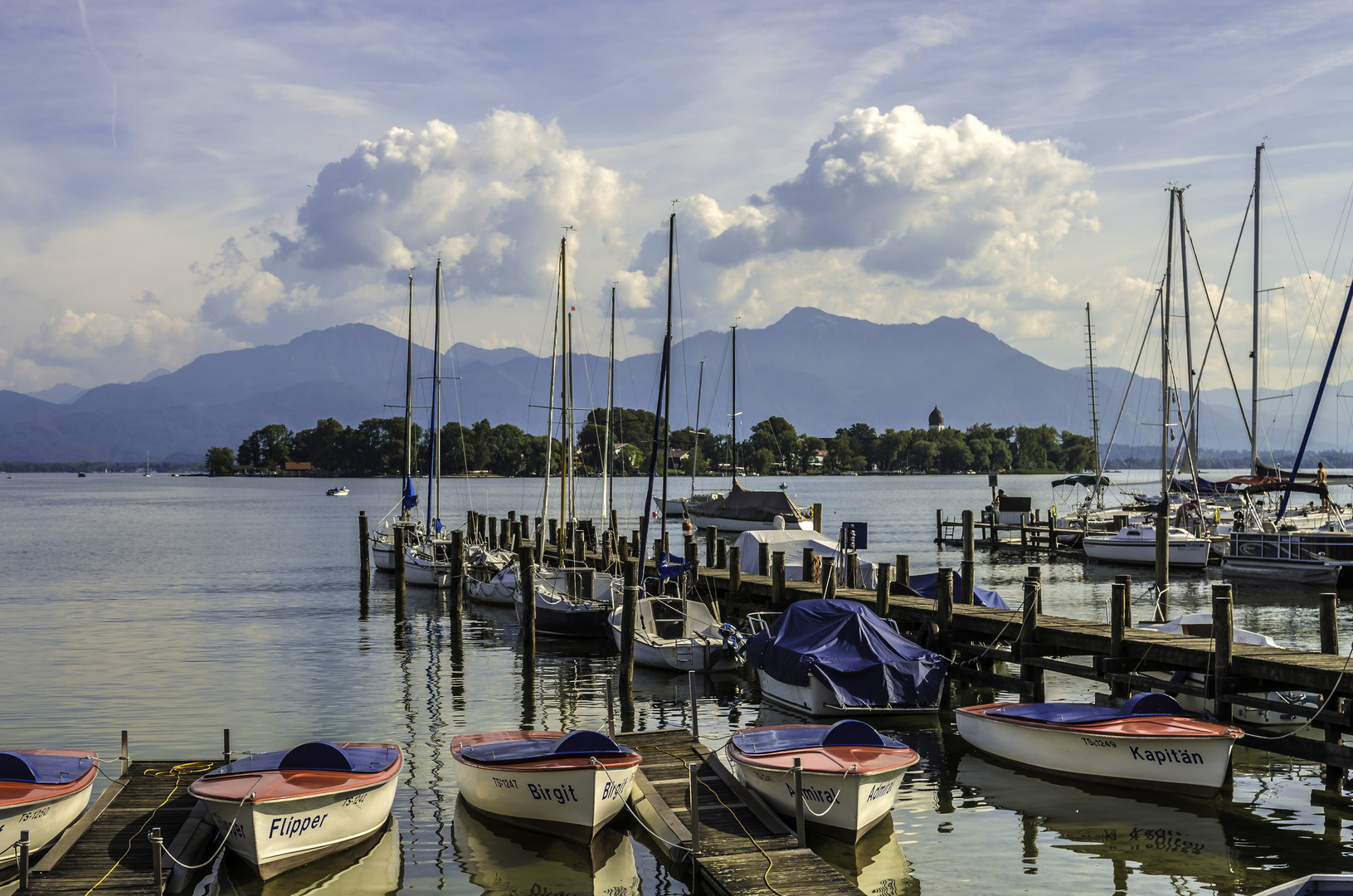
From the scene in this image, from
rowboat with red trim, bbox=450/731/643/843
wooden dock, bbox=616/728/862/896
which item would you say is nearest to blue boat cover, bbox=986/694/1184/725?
wooden dock, bbox=616/728/862/896

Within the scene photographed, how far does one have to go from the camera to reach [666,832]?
13414mm

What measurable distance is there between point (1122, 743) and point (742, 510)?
59.8 metres

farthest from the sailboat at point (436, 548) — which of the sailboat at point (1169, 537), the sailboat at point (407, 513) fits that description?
the sailboat at point (1169, 537)

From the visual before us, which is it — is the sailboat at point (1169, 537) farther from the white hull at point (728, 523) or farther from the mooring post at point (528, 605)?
the mooring post at point (528, 605)

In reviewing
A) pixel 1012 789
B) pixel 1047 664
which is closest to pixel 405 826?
pixel 1012 789

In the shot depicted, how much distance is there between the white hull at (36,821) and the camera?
12.8 meters

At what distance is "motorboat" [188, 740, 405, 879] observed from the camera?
42.2 ft

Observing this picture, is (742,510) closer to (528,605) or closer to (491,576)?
(491,576)

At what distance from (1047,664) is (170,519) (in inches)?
3830

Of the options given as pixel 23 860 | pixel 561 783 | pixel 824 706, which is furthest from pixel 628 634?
pixel 23 860

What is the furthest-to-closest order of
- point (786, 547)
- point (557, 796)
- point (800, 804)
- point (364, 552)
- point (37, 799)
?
point (364, 552), point (786, 547), point (557, 796), point (37, 799), point (800, 804)

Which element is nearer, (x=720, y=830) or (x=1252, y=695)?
(x=720, y=830)

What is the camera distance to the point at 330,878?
1330 centimetres

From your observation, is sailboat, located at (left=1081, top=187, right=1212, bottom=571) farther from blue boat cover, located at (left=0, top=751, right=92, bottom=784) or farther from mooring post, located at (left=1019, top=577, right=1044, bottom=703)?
blue boat cover, located at (left=0, top=751, right=92, bottom=784)
